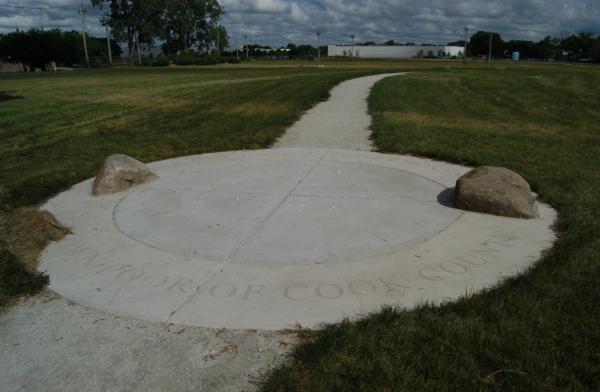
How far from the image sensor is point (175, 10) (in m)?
78.9

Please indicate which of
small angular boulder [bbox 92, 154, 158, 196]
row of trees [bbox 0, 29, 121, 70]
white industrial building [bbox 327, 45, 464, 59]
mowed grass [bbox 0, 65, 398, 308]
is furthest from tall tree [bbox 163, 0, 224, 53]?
small angular boulder [bbox 92, 154, 158, 196]

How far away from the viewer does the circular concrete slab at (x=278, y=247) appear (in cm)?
347

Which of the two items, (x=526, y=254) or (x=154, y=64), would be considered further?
(x=154, y=64)

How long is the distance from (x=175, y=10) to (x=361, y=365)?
8525 cm

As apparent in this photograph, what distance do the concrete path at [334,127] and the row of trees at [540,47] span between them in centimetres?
12204

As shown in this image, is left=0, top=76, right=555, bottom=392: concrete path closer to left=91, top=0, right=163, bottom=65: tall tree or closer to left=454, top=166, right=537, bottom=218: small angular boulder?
left=454, top=166, right=537, bottom=218: small angular boulder

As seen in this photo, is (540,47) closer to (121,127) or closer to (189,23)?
(189,23)

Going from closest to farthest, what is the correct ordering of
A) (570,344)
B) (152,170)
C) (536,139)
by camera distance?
(570,344) → (152,170) → (536,139)

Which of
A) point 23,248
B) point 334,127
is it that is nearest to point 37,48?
point 334,127

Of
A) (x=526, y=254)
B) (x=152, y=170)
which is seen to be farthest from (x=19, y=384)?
(x=152, y=170)

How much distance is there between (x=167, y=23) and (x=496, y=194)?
84.0 meters

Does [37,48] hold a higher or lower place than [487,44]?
lower

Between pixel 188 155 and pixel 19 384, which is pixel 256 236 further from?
pixel 188 155

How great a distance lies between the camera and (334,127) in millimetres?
10656
